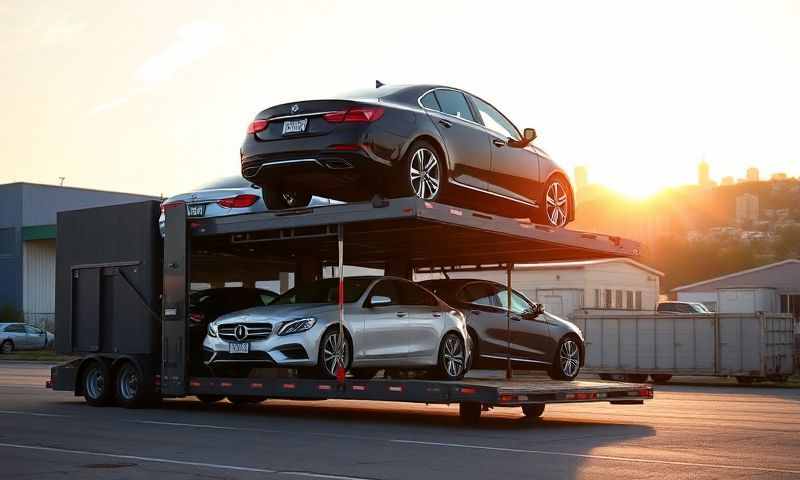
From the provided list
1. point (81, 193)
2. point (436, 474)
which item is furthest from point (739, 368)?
point (81, 193)

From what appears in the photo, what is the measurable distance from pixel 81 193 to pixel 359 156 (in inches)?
2230

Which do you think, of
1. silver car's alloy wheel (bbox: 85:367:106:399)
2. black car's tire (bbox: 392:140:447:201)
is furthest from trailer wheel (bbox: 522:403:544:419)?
silver car's alloy wheel (bbox: 85:367:106:399)

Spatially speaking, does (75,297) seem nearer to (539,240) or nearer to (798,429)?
(539,240)

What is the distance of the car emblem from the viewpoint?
14884 millimetres

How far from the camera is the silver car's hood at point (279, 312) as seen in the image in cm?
1448

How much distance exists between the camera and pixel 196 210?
1612cm

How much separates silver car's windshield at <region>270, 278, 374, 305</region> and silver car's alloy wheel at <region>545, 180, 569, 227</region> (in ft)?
9.30

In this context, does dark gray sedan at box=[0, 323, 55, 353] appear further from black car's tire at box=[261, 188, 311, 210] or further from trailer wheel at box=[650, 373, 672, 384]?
black car's tire at box=[261, 188, 311, 210]

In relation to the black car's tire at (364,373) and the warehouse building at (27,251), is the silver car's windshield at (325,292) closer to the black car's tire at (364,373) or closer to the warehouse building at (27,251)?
the black car's tire at (364,373)

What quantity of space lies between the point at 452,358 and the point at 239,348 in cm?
284

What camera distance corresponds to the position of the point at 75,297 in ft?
58.9

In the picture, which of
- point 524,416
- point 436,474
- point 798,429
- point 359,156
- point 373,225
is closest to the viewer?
point 436,474

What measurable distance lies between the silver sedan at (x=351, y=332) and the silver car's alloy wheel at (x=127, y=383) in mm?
1722

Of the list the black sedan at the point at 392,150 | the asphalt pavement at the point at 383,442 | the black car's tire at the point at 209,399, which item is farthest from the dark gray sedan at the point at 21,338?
the black sedan at the point at 392,150
